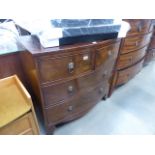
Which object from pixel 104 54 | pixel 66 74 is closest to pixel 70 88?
pixel 66 74

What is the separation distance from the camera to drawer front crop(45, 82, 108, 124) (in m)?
1.11

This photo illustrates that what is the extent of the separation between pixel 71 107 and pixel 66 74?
0.36 metres

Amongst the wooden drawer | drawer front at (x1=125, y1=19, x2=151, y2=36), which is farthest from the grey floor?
drawer front at (x1=125, y1=19, x2=151, y2=36)

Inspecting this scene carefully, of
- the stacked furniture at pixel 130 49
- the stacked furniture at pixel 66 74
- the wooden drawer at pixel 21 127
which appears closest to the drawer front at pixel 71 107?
the stacked furniture at pixel 66 74

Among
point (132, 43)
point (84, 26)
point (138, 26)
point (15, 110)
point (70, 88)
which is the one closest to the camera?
point (15, 110)

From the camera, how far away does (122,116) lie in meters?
1.50

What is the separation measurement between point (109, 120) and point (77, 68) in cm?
76

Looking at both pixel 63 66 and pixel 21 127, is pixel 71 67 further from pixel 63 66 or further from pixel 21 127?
pixel 21 127

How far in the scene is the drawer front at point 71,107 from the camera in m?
1.11

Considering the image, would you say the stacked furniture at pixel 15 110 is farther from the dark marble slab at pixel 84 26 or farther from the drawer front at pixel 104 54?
the drawer front at pixel 104 54

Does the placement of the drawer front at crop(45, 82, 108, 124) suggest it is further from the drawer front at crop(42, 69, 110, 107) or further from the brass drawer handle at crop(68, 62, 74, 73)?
the brass drawer handle at crop(68, 62, 74, 73)
